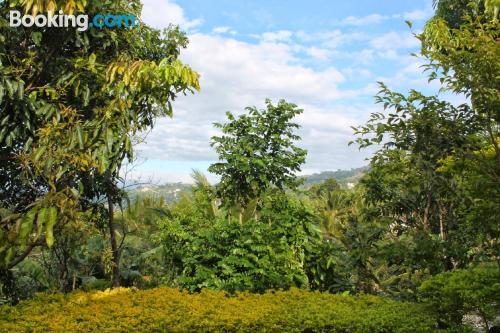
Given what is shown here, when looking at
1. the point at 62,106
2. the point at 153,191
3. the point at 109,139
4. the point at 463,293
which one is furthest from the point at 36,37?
the point at 153,191

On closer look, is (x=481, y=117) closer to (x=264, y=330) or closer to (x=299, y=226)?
(x=299, y=226)

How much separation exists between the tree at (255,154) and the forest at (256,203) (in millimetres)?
70

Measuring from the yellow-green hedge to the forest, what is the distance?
0.02 metres

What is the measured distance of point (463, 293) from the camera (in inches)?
186

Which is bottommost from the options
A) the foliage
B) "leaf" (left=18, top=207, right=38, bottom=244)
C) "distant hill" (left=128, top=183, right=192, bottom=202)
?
the foliage

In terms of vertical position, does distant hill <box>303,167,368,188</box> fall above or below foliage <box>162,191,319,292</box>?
above

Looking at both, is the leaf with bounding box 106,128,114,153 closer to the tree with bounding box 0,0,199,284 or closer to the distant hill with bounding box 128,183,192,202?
the tree with bounding box 0,0,199,284

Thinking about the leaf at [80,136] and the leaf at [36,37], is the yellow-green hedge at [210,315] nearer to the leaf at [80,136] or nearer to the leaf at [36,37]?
the leaf at [80,136]

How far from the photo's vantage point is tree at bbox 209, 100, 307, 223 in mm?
8320

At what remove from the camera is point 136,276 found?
38.4ft

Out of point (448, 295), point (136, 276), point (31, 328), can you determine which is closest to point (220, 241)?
point (31, 328)

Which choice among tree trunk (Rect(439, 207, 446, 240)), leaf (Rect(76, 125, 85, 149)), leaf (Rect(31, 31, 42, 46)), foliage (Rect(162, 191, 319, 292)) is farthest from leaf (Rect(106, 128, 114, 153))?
tree trunk (Rect(439, 207, 446, 240))

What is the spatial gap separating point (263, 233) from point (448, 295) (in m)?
2.82

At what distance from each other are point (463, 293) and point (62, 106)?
15.4 feet
